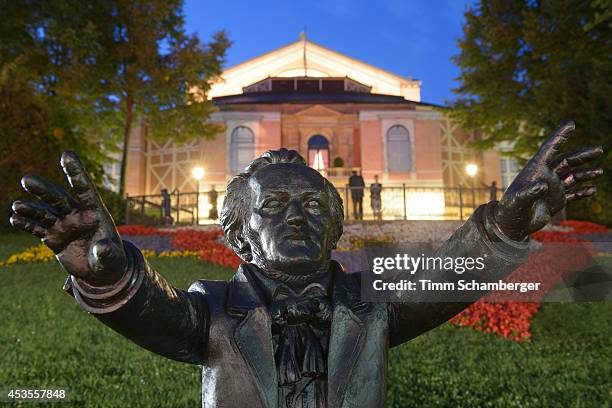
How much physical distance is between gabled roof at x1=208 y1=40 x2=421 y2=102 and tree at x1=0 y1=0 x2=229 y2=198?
13589 millimetres

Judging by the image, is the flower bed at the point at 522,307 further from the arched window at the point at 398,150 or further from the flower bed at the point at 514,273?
the arched window at the point at 398,150

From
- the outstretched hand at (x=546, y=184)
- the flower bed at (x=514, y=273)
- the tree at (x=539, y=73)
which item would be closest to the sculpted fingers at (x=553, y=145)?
the outstretched hand at (x=546, y=184)

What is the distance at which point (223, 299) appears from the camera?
1589 millimetres

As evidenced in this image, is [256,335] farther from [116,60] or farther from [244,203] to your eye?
[116,60]

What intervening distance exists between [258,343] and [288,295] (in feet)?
0.69

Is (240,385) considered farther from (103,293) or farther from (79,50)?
(79,50)

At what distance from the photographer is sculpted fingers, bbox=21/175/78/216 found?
108 cm

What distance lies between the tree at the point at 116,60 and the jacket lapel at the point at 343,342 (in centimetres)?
1620

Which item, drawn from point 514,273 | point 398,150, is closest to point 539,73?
point 398,150

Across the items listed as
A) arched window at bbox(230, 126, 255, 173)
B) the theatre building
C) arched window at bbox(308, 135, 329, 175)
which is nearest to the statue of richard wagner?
the theatre building

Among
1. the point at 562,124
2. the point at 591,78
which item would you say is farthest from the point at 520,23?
the point at 562,124

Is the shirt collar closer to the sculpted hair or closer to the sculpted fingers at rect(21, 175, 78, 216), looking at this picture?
the sculpted hair

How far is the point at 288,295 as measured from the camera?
5.18ft

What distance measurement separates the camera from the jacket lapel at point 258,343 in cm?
142
